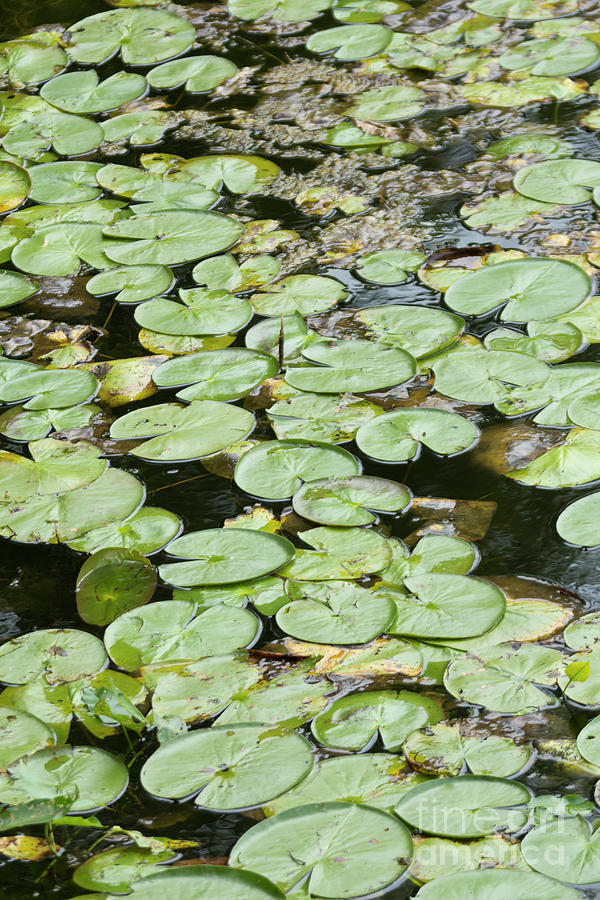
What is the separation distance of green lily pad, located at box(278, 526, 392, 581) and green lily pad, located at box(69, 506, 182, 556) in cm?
23

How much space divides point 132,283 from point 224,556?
914mm

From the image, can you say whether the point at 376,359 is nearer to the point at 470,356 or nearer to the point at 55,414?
the point at 470,356

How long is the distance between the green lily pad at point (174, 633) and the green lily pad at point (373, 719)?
0.18m

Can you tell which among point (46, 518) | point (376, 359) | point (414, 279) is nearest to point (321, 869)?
point (46, 518)

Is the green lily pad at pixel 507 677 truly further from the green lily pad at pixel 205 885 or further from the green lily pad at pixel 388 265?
the green lily pad at pixel 388 265

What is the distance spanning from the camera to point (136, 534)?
1.60 m

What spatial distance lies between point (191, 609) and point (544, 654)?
0.53m

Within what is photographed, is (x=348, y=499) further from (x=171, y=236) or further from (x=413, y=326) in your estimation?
(x=171, y=236)

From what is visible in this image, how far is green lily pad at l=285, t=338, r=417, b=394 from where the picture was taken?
72.1 inches

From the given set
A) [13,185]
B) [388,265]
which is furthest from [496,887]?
[13,185]

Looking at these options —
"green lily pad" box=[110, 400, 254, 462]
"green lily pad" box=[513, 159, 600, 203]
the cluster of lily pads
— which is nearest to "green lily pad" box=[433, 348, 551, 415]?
the cluster of lily pads

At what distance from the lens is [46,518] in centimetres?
163

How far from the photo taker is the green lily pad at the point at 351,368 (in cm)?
183

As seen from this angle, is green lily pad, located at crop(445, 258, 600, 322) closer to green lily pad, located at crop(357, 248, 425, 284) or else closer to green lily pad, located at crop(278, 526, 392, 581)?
green lily pad, located at crop(357, 248, 425, 284)
